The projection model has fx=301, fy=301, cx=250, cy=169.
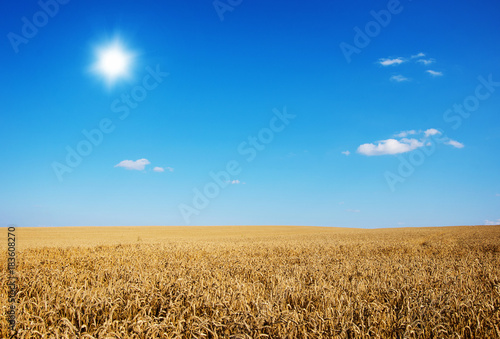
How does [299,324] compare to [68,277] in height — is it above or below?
above

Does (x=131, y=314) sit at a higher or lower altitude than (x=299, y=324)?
lower

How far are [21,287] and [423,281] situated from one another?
8981 millimetres

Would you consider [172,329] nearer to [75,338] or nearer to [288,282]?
[75,338]

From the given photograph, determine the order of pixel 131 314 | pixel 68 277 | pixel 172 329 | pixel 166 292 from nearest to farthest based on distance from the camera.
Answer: pixel 172 329
pixel 131 314
pixel 166 292
pixel 68 277

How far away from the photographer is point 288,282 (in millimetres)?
6188

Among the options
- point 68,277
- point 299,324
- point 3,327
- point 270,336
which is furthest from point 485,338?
point 68,277

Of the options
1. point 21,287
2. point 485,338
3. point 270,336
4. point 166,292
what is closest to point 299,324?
point 270,336

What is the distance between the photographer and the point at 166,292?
552cm

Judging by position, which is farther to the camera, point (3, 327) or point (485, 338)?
point (3, 327)

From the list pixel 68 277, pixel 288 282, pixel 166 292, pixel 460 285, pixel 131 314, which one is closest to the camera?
pixel 131 314

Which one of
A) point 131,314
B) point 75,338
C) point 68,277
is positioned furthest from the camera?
point 68,277

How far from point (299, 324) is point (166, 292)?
3076 millimetres

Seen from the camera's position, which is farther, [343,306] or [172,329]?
[343,306]

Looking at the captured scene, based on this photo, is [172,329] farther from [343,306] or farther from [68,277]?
[68,277]
